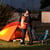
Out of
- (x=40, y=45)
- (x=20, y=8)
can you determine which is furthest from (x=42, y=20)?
(x=40, y=45)

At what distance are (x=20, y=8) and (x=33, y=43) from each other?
15623mm

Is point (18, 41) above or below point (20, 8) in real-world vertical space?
below

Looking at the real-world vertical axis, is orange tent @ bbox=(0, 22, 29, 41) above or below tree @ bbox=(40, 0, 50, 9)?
below

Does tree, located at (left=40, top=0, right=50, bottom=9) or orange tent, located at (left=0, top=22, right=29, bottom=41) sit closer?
orange tent, located at (left=0, top=22, right=29, bottom=41)

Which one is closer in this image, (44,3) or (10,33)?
(10,33)

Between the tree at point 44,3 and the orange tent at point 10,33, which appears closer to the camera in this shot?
the orange tent at point 10,33

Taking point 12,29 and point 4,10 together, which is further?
point 4,10

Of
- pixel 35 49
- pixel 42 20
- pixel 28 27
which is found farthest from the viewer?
pixel 42 20

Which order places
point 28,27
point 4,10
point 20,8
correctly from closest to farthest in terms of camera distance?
point 28,27
point 4,10
point 20,8

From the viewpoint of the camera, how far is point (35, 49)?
39.2ft

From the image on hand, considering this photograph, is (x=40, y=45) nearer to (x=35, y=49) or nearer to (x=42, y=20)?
(x=35, y=49)

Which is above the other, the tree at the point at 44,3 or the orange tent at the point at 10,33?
the tree at the point at 44,3

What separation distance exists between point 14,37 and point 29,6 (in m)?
15.1

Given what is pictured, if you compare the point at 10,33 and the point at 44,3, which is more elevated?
the point at 44,3
